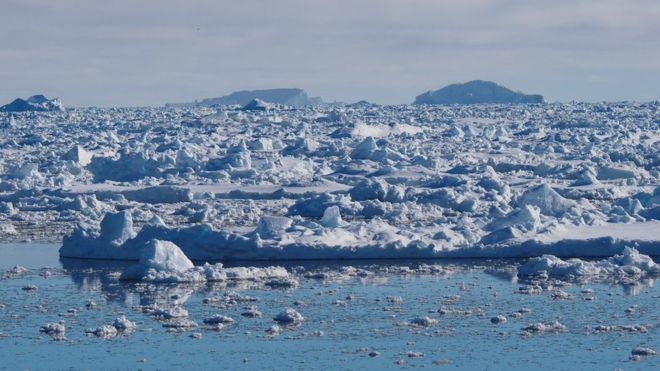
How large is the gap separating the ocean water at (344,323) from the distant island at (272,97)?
52403 mm

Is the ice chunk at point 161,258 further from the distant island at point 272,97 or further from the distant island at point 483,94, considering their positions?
the distant island at point 272,97

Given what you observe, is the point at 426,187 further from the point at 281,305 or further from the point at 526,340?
the point at 526,340

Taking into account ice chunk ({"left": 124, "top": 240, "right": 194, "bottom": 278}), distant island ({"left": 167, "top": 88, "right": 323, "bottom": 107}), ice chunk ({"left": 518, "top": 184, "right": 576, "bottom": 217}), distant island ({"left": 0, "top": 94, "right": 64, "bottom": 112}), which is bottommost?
ice chunk ({"left": 124, "top": 240, "right": 194, "bottom": 278})

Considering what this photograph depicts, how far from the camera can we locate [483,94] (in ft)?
200

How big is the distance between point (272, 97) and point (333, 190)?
4764 centimetres

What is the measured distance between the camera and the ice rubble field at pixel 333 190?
13906 mm

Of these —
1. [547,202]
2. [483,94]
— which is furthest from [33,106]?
[547,202]

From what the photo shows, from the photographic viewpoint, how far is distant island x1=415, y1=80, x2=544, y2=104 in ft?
198

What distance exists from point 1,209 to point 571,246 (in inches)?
365

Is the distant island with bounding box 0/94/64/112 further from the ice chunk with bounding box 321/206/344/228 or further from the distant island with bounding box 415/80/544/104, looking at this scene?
the ice chunk with bounding box 321/206/344/228

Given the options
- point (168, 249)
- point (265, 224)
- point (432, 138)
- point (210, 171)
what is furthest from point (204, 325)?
point (432, 138)

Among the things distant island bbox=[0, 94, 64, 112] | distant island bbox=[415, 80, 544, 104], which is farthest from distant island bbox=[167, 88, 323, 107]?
distant island bbox=[0, 94, 64, 112]

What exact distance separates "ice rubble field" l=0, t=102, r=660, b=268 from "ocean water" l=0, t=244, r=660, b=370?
29.1 inches

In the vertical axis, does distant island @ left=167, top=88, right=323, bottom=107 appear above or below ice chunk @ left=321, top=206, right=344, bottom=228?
above
